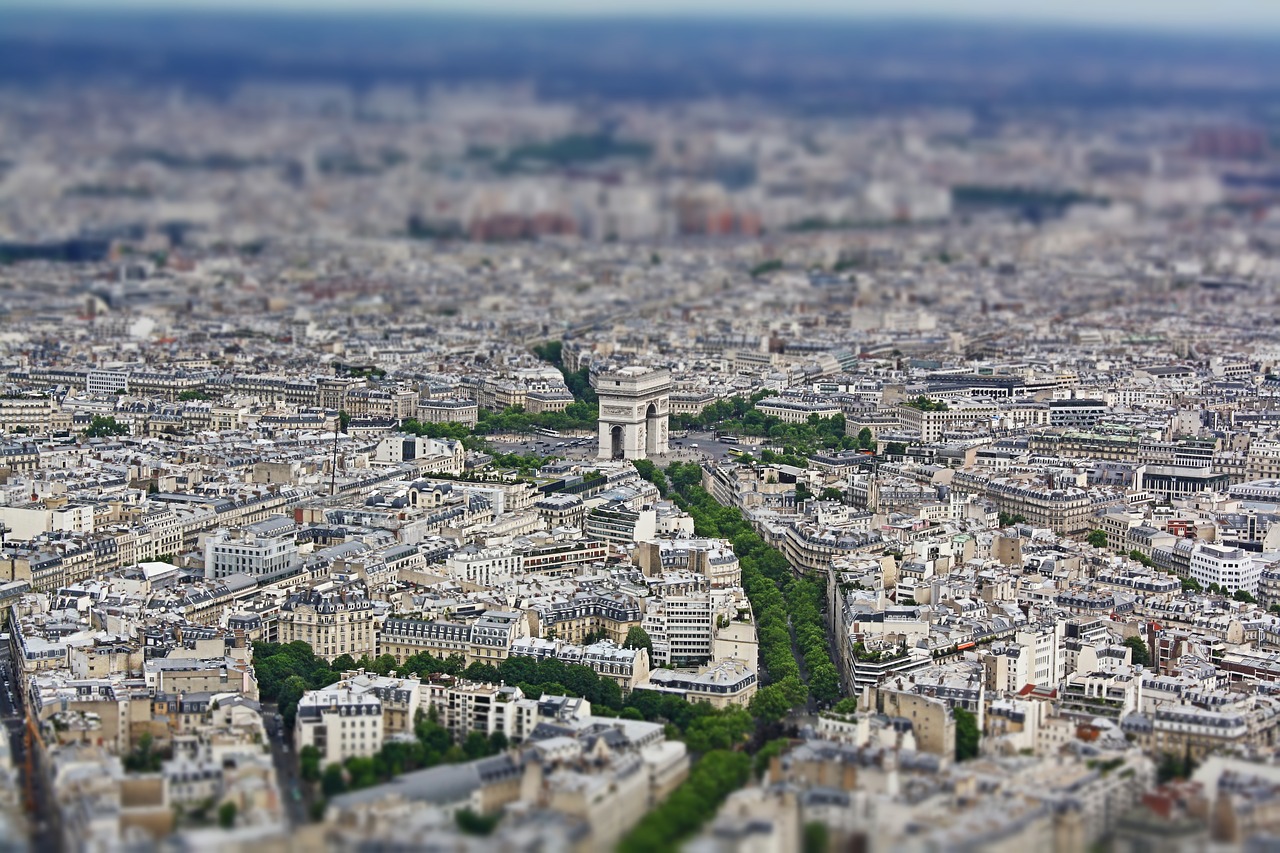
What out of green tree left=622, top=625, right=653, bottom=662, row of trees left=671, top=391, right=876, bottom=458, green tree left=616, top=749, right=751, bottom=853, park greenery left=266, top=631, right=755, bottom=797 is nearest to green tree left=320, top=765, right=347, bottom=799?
park greenery left=266, top=631, right=755, bottom=797

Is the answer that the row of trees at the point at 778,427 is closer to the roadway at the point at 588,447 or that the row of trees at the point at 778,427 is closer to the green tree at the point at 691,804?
the roadway at the point at 588,447

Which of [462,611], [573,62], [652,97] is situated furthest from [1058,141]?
[462,611]

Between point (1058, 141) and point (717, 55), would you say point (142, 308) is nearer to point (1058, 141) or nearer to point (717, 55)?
point (1058, 141)

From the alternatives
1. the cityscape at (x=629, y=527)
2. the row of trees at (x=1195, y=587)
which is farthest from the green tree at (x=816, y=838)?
the row of trees at (x=1195, y=587)

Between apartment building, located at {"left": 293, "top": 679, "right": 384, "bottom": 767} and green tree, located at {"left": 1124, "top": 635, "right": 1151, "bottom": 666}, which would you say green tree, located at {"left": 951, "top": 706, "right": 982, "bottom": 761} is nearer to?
green tree, located at {"left": 1124, "top": 635, "right": 1151, "bottom": 666}

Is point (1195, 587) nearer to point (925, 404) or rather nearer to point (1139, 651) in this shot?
point (1139, 651)

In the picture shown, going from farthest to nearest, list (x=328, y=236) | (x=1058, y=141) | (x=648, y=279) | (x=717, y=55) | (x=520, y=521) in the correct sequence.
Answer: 1. (x=717, y=55)
2. (x=1058, y=141)
3. (x=328, y=236)
4. (x=648, y=279)
5. (x=520, y=521)
